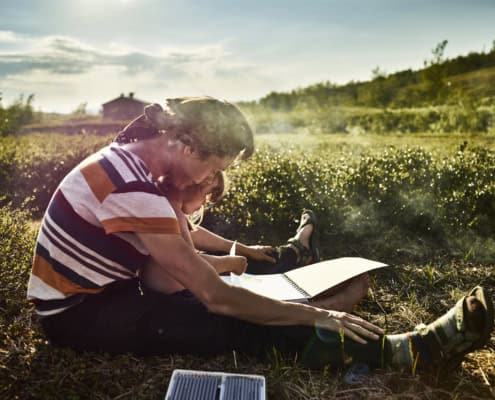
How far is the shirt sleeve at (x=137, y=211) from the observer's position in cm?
192

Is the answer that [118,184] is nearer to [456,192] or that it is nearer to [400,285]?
[400,285]

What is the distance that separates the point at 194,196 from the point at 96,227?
71cm

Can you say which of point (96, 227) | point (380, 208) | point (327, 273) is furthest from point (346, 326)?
point (380, 208)

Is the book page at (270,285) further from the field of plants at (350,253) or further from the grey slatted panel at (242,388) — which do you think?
the grey slatted panel at (242,388)

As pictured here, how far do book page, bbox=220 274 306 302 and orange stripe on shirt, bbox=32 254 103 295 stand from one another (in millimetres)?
905

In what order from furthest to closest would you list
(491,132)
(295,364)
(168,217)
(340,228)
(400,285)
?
1. (491,132)
2. (340,228)
3. (400,285)
4. (295,364)
5. (168,217)

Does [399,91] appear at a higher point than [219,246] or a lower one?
higher

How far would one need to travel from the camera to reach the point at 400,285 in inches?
140

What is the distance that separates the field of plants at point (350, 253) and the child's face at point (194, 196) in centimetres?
88

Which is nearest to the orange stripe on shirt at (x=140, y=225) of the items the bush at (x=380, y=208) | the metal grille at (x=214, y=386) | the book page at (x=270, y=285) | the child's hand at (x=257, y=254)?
the metal grille at (x=214, y=386)

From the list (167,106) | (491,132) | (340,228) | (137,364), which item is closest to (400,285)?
(340,228)

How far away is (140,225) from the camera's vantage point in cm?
192

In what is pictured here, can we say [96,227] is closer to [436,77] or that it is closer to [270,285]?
[270,285]

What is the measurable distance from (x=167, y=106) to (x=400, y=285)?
2.39 m
